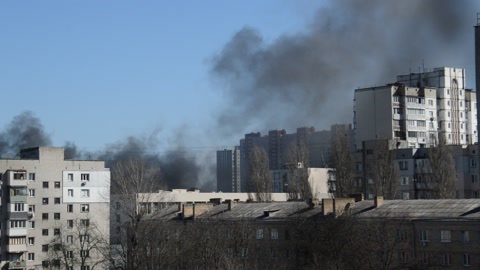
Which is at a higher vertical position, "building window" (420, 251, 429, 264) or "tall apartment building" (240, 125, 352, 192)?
"tall apartment building" (240, 125, 352, 192)

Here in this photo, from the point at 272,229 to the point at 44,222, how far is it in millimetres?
26298

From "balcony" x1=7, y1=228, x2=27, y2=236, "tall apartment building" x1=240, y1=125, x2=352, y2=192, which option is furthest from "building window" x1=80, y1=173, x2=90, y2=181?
"tall apartment building" x1=240, y1=125, x2=352, y2=192

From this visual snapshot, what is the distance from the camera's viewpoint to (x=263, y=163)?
97.9 m

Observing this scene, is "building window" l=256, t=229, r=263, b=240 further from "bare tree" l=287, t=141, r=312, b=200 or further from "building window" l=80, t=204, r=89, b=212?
"building window" l=80, t=204, r=89, b=212

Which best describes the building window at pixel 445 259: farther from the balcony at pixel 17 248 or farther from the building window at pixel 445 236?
the balcony at pixel 17 248

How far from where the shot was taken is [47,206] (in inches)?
3172

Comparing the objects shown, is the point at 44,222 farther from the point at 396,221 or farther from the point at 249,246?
the point at 396,221

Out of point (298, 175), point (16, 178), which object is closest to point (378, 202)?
point (298, 175)

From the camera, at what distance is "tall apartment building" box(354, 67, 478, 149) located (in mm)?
104188

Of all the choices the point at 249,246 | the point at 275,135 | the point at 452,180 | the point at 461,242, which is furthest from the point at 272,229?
the point at 275,135

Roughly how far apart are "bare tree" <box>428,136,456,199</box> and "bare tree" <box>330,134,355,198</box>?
8.54m

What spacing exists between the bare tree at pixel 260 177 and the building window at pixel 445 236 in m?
38.0

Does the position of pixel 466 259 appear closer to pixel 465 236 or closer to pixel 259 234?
pixel 465 236

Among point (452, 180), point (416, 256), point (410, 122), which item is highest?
point (410, 122)
